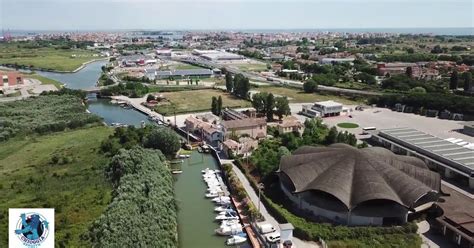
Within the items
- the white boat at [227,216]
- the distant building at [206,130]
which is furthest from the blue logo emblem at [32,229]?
the distant building at [206,130]

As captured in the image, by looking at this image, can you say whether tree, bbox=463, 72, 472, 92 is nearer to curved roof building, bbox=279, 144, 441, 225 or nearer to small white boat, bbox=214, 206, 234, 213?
curved roof building, bbox=279, 144, 441, 225

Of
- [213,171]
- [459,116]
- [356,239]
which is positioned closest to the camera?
[356,239]

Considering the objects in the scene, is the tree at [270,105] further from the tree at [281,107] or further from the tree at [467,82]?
the tree at [467,82]

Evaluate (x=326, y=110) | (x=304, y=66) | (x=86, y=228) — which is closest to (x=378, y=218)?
(x=86, y=228)

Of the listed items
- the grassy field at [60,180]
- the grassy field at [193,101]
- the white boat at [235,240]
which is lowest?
the white boat at [235,240]

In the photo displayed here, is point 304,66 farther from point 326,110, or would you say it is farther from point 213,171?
point 213,171

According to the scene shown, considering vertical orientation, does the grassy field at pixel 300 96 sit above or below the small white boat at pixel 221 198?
above
